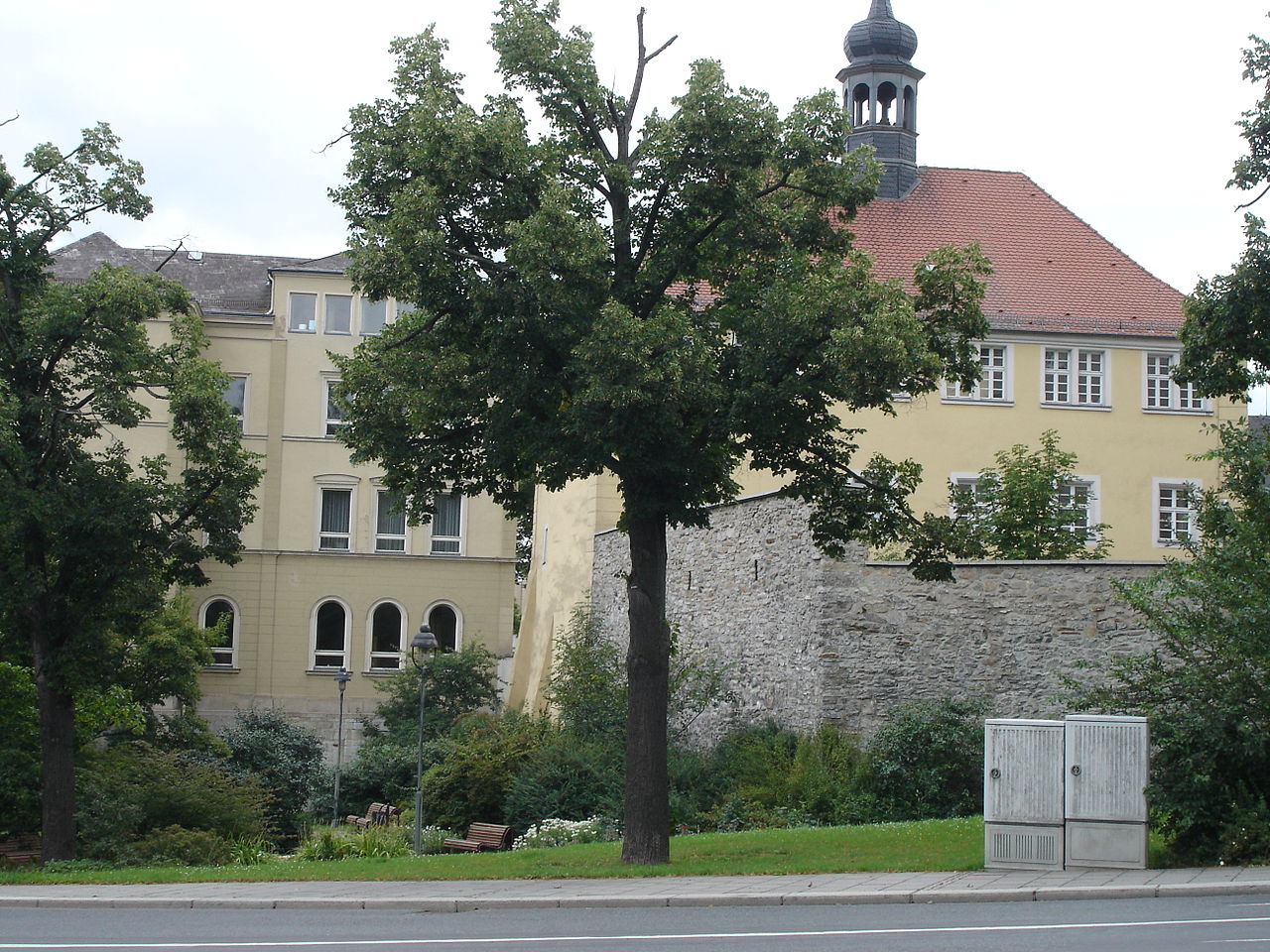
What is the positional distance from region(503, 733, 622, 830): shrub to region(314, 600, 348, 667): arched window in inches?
770

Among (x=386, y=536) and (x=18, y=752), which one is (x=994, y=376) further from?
(x=18, y=752)

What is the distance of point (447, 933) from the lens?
1236cm

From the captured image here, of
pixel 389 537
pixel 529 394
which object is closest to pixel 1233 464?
pixel 529 394

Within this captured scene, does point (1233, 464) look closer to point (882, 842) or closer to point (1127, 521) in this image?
point (882, 842)

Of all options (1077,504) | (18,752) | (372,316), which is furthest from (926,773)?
(372,316)

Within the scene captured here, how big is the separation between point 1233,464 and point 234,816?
18.1 meters

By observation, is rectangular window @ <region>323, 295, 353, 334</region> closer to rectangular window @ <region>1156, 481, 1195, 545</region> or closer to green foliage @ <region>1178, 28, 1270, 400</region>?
rectangular window @ <region>1156, 481, 1195, 545</region>

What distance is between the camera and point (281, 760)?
126 ft

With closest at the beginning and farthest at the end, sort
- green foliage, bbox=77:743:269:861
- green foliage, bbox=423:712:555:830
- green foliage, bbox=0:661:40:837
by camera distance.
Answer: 1. green foliage, bbox=77:743:269:861
2. green foliage, bbox=0:661:40:837
3. green foliage, bbox=423:712:555:830

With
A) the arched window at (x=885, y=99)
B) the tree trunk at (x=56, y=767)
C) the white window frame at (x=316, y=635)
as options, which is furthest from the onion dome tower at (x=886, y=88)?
the tree trunk at (x=56, y=767)

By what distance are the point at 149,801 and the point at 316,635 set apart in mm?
21984

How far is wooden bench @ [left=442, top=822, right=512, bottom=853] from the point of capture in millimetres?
25531

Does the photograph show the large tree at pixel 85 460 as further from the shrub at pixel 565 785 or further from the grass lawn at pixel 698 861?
the shrub at pixel 565 785

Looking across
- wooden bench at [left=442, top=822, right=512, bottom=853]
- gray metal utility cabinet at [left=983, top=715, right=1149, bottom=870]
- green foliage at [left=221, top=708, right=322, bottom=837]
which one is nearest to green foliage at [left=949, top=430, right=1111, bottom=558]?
wooden bench at [left=442, top=822, right=512, bottom=853]
